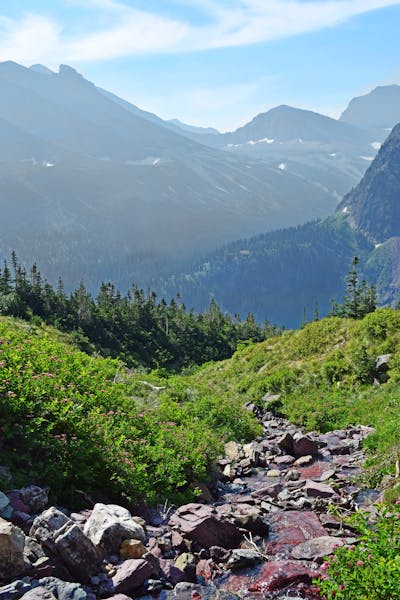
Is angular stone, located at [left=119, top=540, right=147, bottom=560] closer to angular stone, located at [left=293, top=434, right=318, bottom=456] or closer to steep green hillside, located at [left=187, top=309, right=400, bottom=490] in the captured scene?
steep green hillside, located at [left=187, top=309, right=400, bottom=490]

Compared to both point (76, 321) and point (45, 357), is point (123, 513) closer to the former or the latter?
point (45, 357)

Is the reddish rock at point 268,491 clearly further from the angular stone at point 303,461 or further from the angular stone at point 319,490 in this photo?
the angular stone at point 303,461

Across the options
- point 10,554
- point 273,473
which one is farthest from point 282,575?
point 273,473

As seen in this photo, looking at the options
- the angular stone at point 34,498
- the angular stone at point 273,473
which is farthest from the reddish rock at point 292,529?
the angular stone at point 34,498

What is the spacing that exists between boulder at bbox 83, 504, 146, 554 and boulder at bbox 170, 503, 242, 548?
1.14 meters

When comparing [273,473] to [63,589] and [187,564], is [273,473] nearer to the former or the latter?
[187,564]

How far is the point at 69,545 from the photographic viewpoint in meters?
8.67

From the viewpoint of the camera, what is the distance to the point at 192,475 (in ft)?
47.6

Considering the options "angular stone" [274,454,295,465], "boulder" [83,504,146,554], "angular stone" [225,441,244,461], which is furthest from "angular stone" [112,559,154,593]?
"angular stone" [274,454,295,465]

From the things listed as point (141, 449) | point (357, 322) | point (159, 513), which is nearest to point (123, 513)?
point (159, 513)

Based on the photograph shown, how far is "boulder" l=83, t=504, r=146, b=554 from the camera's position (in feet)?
31.1

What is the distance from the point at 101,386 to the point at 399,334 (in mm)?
20255

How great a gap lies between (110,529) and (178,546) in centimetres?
167

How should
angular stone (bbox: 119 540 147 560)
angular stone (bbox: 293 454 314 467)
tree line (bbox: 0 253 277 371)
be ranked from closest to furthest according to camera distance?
angular stone (bbox: 119 540 147 560)
angular stone (bbox: 293 454 314 467)
tree line (bbox: 0 253 277 371)
